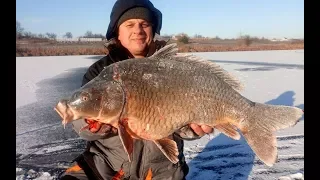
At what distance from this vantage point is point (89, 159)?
114 inches

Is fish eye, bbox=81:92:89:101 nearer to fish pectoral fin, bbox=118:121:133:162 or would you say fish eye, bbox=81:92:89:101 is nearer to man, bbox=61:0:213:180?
fish pectoral fin, bbox=118:121:133:162

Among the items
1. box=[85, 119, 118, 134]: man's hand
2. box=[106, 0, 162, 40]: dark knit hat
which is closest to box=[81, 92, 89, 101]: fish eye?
box=[85, 119, 118, 134]: man's hand

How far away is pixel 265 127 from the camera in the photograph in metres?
2.29

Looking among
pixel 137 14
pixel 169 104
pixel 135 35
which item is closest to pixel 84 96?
pixel 169 104

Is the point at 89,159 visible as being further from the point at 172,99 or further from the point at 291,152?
the point at 291,152

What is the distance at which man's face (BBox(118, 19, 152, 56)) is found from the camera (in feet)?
9.55

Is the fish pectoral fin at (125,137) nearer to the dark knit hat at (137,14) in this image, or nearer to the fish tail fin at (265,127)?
the fish tail fin at (265,127)

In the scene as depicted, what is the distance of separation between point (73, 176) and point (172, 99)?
1217 mm

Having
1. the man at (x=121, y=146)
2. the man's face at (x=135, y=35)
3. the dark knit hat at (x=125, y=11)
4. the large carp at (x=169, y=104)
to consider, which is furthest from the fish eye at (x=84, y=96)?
the dark knit hat at (x=125, y=11)

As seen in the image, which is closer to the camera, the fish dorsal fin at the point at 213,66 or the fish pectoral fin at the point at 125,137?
the fish pectoral fin at the point at 125,137

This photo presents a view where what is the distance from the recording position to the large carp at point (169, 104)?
2.08 m

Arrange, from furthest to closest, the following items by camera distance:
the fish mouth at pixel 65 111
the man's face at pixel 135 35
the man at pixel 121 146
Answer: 1. the man's face at pixel 135 35
2. the man at pixel 121 146
3. the fish mouth at pixel 65 111

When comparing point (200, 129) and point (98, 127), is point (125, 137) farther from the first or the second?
point (200, 129)
